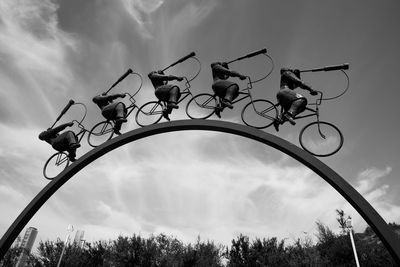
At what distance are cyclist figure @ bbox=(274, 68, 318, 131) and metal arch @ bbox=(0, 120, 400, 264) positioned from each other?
1.90 ft

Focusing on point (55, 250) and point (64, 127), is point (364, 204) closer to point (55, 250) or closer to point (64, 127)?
point (64, 127)

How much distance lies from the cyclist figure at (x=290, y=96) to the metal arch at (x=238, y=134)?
1.90ft

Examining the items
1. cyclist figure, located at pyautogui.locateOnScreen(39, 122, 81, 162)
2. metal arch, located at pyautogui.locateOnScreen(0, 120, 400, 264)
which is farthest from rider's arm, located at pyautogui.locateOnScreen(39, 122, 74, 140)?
metal arch, located at pyautogui.locateOnScreen(0, 120, 400, 264)

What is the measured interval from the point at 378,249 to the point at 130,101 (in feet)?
131

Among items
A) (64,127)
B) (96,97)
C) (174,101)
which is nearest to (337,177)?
(174,101)

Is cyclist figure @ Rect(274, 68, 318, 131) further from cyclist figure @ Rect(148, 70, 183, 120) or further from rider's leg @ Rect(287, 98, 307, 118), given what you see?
cyclist figure @ Rect(148, 70, 183, 120)

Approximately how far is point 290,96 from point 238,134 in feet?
3.75

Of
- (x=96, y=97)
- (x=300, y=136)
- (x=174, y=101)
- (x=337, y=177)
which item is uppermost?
(x=96, y=97)

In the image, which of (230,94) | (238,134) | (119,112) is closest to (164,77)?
(119,112)

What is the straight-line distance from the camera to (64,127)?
7.65 meters

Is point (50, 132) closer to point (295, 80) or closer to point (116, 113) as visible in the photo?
point (116, 113)

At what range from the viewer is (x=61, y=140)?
7289 millimetres

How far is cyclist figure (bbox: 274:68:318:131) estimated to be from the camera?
5.40 m

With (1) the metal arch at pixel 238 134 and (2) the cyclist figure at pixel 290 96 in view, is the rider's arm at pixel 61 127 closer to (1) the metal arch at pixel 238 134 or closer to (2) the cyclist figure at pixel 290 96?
(1) the metal arch at pixel 238 134
